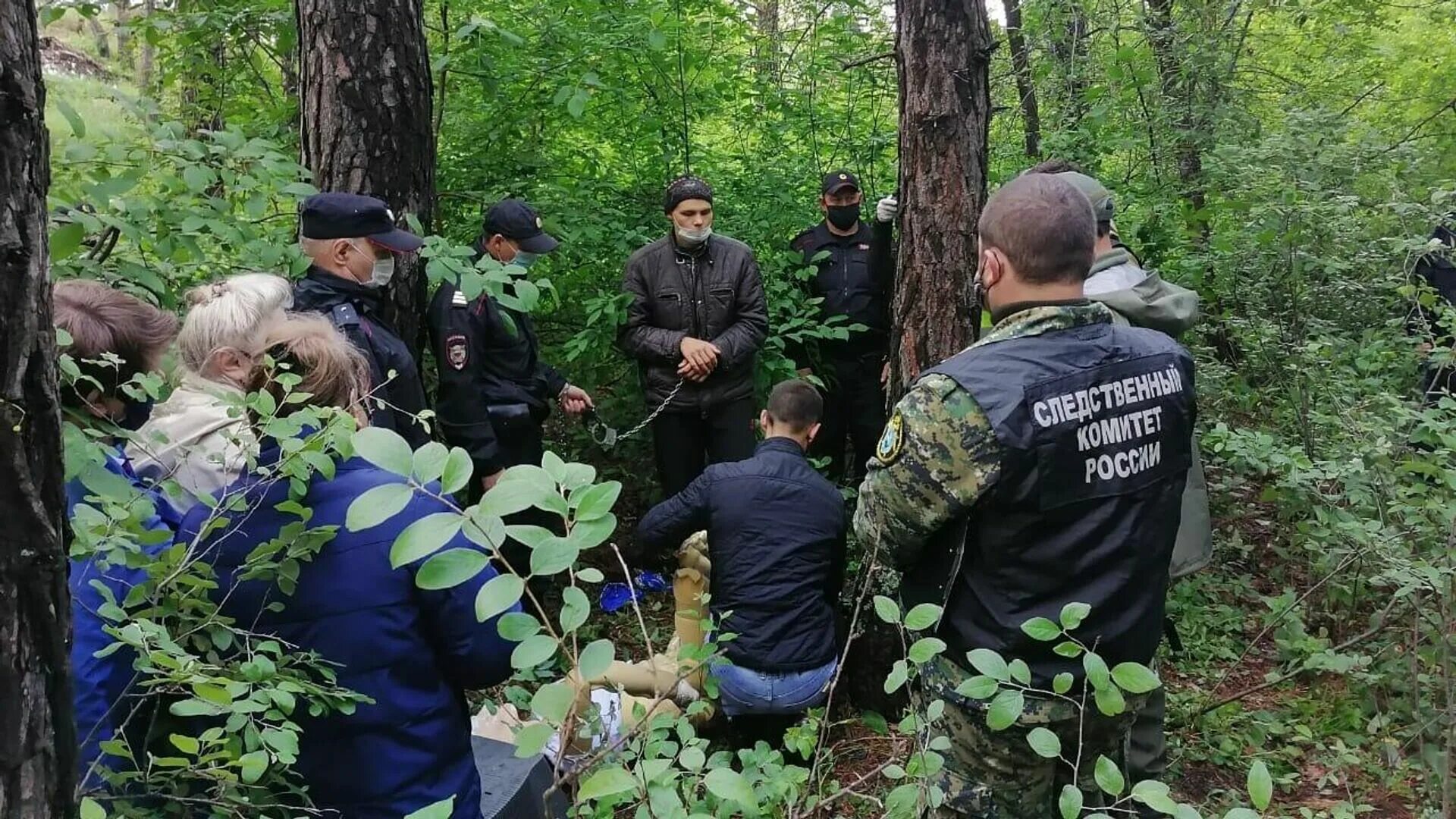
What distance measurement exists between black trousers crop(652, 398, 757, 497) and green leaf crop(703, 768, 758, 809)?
362 cm

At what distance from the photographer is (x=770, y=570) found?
3447 millimetres

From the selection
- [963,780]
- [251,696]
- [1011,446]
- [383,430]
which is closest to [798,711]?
[963,780]

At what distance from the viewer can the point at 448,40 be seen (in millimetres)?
4676

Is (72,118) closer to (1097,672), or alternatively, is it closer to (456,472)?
(456,472)

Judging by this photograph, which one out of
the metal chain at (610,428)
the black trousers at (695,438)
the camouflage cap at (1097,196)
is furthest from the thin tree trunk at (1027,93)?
the camouflage cap at (1097,196)

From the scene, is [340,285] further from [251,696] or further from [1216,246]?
[1216,246]

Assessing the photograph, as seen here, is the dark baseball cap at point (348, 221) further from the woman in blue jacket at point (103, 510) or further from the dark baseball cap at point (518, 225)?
the woman in blue jacket at point (103, 510)

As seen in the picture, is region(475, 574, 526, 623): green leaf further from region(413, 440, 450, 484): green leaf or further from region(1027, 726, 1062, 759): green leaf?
region(1027, 726, 1062, 759): green leaf

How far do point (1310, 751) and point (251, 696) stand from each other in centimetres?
393

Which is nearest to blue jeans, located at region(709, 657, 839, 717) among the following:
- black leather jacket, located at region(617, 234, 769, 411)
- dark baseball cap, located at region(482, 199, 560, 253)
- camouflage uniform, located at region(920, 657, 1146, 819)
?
camouflage uniform, located at region(920, 657, 1146, 819)

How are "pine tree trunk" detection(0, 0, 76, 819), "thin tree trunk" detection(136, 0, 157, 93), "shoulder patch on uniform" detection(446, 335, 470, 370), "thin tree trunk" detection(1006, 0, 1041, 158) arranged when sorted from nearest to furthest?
"pine tree trunk" detection(0, 0, 76, 819) → "shoulder patch on uniform" detection(446, 335, 470, 370) → "thin tree trunk" detection(1006, 0, 1041, 158) → "thin tree trunk" detection(136, 0, 157, 93)

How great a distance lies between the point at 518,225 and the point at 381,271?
2.85 feet

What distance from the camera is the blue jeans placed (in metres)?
3.43

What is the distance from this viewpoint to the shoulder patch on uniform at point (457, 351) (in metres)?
3.95
